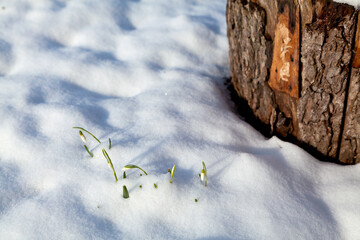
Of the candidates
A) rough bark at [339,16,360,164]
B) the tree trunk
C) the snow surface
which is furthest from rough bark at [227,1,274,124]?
rough bark at [339,16,360,164]

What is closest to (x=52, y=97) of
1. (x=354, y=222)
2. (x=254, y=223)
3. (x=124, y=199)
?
(x=124, y=199)

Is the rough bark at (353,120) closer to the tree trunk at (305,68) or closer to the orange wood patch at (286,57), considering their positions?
the tree trunk at (305,68)

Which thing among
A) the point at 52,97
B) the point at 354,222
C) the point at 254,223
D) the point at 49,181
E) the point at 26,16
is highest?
the point at 26,16

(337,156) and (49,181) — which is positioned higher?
(49,181)

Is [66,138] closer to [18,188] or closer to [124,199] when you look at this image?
[18,188]

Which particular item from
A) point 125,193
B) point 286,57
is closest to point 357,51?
point 286,57

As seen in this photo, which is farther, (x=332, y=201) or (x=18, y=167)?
(x=18, y=167)

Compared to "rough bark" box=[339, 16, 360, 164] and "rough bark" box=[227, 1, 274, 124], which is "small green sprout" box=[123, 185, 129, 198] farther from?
"rough bark" box=[339, 16, 360, 164]

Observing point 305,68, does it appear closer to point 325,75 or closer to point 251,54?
point 325,75

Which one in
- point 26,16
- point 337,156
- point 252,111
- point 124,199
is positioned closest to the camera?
point 124,199
